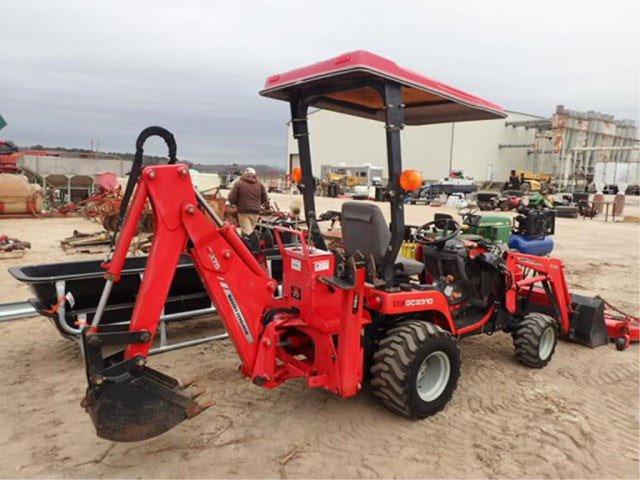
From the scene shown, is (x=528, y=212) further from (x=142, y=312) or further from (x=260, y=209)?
(x=142, y=312)

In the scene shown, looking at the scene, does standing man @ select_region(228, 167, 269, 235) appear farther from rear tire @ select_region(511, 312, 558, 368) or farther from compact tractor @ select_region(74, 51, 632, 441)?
rear tire @ select_region(511, 312, 558, 368)

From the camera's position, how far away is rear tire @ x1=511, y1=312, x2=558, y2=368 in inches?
171

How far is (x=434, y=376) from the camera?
3574mm

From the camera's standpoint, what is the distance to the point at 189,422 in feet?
10.9

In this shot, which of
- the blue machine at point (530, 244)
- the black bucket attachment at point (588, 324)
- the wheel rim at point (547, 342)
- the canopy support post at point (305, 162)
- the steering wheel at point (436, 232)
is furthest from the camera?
the blue machine at point (530, 244)

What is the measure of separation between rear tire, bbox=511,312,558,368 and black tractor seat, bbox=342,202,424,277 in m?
1.35

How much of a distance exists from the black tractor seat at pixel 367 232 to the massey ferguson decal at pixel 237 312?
965 millimetres

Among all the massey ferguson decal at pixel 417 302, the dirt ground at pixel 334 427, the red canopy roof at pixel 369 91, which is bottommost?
the dirt ground at pixel 334 427

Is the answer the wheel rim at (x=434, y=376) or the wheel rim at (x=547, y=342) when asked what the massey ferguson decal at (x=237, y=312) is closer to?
the wheel rim at (x=434, y=376)

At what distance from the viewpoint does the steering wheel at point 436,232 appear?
4301 millimetres

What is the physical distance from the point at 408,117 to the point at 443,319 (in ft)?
6.31

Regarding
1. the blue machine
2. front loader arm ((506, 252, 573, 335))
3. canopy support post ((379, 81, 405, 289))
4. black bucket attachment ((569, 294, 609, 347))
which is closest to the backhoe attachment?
canopy support post ((379, 81, 405, 289))

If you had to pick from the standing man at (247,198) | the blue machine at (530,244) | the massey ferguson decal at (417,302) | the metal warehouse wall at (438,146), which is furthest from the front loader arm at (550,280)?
the metal warehouse wall at (438,146)

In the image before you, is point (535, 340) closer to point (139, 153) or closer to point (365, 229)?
point (365, 229)
